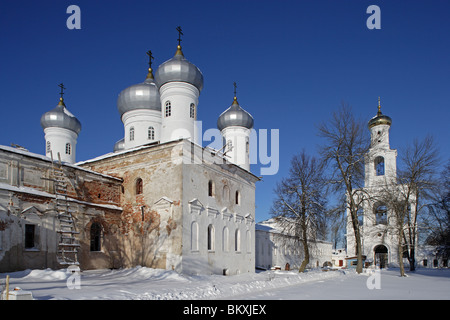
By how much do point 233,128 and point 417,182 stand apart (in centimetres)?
1273

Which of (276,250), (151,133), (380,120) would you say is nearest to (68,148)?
(151,133)

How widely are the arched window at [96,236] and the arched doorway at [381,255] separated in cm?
2835

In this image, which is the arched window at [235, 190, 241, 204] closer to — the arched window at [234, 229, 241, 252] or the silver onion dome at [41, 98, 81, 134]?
the arched window at [234, 229, 241, 252]

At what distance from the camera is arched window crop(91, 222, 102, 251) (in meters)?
19.0

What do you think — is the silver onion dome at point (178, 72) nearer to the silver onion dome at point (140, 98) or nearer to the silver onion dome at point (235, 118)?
the silver onion dome at point (140, 98)

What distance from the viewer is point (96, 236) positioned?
1928cm

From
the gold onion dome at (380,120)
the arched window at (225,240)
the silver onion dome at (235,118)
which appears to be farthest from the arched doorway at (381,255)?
the arched window at (225,240)

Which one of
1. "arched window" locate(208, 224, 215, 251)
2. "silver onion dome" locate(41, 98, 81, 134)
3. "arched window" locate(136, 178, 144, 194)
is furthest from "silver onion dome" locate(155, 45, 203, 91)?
"arched window" locate(208, 224, 215, 251)

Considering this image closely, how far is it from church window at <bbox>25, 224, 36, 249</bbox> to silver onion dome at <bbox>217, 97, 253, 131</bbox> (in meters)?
15.6

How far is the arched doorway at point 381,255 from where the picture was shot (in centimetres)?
3716

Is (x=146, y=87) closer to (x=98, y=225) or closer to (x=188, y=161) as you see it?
(x=188, y=161)

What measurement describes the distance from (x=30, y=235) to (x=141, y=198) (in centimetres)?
578

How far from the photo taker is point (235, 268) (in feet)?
75.0
